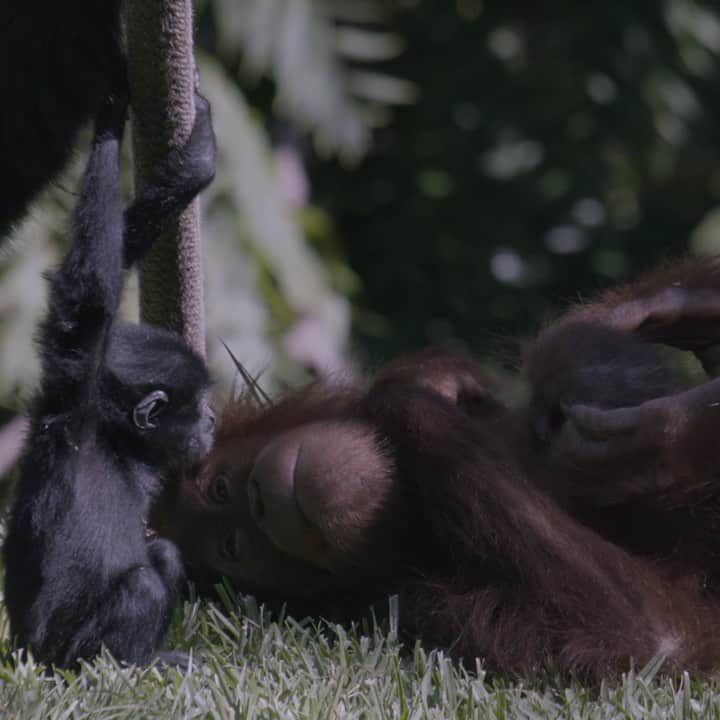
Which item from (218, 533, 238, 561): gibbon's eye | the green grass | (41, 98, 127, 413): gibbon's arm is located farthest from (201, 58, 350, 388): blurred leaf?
the green grass

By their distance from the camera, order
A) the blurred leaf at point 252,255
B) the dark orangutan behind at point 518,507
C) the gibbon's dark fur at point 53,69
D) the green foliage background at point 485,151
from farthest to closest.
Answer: the green foliage background at point 485,151 < the blurred leaf at point 252,255 < the gibbon's dark fur at point 53,69 < the dark orangutan behind at point 518,507

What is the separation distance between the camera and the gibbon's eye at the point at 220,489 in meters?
4.03

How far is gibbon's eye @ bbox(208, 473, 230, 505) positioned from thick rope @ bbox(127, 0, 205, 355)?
0.36 meters

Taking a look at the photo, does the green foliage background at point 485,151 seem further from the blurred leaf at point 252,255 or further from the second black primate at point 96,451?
the second black primate at point 96,451

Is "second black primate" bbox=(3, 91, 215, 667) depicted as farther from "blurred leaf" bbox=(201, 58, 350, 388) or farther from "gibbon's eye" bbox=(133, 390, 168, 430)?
"blurred leaf" bbox=(201, 58, 350, 388)

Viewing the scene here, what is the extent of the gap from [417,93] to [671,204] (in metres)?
2.95

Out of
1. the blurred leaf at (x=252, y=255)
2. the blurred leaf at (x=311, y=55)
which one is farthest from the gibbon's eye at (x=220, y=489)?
the blurred leaf at (x=311, y=55)

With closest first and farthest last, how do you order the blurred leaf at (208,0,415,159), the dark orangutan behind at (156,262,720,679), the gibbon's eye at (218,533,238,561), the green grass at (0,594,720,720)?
the green grass at (0,594,720,720) < the dark orangutan behind at (156,262,720,679) < the gibbon's eye at (218,533,238,561) < the blurred leaf at (208,0,415,159)

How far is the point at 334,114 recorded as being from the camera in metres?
8.81

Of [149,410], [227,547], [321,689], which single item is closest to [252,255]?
[227,547]

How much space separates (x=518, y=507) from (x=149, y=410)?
3.17ft

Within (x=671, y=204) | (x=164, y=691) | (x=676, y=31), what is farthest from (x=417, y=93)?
(x=164, y=691)

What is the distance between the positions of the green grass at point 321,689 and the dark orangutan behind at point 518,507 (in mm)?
139

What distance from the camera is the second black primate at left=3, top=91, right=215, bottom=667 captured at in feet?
11.4
